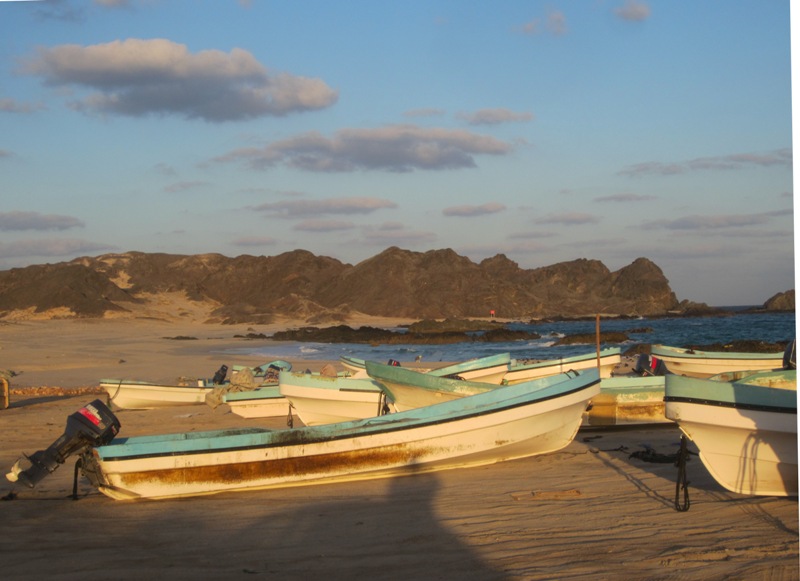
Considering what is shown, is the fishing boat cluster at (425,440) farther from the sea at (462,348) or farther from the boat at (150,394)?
the sea at (462,348)

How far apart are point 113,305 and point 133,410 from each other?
5060cm

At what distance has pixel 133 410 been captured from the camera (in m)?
15.6

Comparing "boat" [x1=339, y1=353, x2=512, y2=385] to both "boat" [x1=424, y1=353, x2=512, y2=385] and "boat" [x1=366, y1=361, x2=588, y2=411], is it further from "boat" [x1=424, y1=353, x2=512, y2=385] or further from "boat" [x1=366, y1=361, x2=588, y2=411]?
"boat" [x1=366, y1=361, x2=588, y2=411]

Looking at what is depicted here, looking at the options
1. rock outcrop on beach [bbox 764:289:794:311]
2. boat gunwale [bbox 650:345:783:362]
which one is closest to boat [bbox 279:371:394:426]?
boat gunwale [bbox 650:345:783:362]

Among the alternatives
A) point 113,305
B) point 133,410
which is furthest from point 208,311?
point 133,410

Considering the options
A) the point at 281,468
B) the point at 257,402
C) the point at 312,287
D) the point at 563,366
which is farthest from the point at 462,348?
the point at 312,287

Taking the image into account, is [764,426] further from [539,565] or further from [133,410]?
[133,410]

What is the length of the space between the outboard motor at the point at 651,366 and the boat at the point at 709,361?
223cm

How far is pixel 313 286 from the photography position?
91.0 meters

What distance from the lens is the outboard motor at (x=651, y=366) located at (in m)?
13.4

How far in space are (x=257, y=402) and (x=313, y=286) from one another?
77570 mm

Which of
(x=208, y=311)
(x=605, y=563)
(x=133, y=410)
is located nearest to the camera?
(x=605, y=563)

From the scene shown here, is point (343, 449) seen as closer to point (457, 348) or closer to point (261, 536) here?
point (261, 536)

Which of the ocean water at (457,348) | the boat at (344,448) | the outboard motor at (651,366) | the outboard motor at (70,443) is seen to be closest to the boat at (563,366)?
the outboard motor at (651,366)
